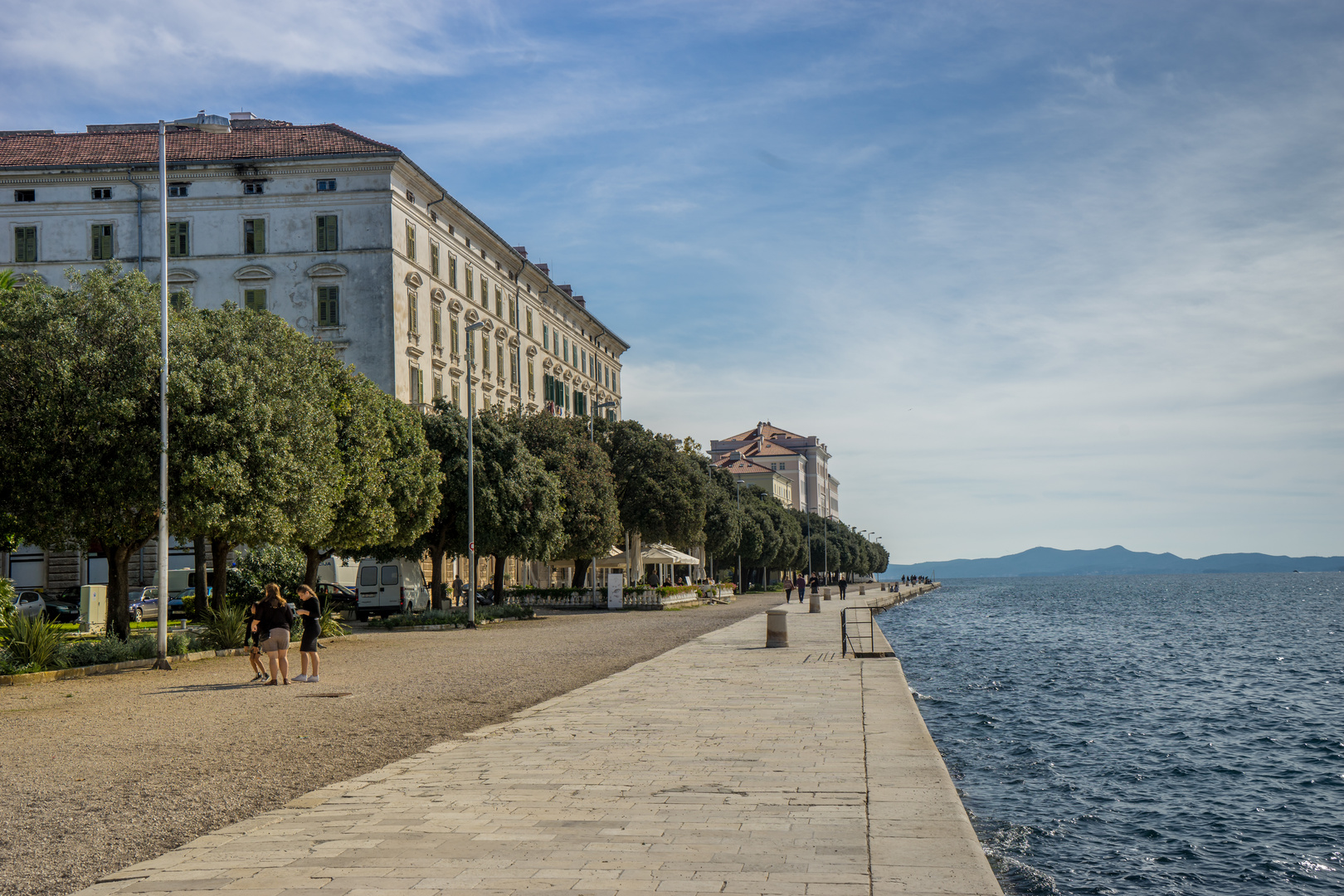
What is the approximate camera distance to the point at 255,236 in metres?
53.3

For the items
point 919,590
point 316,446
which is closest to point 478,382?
point 316,446

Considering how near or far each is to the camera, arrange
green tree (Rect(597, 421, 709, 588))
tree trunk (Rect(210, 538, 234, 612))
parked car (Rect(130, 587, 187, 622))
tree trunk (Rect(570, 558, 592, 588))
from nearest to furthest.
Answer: tree trunk (Rect(210, 538, 234, 612)) < parked car (Rect(130, 587, 187, 622)) < tree trunk (Rect(570, 558, 592, 588)) < green tree (Rect(597, 421, 709, 588))

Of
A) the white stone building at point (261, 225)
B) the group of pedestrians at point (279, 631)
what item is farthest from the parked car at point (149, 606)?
the group of pedestrians at point (279, 631)

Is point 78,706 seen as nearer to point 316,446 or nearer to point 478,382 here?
point 316,446

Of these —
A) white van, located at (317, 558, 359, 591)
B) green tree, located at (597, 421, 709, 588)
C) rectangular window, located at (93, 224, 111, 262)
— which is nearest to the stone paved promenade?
white van, located at (317, 558, 359, 591)

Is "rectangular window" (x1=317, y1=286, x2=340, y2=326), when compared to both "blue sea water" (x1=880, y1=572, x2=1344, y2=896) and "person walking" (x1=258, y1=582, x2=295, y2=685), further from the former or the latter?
"person walking" (x1=258, y1=582, x2=295, y2=685)

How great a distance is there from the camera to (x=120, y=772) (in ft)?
34.0

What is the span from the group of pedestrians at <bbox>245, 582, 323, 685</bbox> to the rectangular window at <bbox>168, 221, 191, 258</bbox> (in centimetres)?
3952

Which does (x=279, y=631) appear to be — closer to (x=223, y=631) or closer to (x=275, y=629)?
(x=275, y=629)

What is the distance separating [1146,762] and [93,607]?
27016 mm

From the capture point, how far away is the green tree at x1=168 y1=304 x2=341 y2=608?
22625 millimetres

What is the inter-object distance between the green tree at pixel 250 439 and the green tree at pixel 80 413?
2.28ft

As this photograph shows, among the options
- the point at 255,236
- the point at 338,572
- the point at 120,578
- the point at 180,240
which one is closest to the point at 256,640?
the point at 120,578

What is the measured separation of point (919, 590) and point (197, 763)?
118331mm
